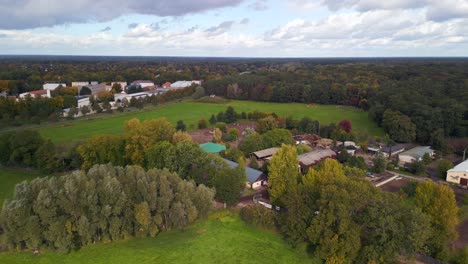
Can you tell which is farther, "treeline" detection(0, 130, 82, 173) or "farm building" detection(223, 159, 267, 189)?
"treeline" detection(0, 130, 82, 173)

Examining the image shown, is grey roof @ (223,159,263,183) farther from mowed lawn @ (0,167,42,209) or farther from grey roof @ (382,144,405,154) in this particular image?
grey roof @ (382,144,405,154)

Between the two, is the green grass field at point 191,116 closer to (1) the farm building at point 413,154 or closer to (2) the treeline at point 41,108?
(2) the treeline at point 41,108

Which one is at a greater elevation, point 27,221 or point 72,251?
point 27,221

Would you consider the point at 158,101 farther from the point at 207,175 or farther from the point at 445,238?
the point at 445,238

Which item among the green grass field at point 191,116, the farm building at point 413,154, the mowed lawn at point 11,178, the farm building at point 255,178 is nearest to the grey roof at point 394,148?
the farm building at point 413,154

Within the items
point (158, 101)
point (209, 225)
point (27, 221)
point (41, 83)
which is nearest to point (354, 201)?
point (209, 225)

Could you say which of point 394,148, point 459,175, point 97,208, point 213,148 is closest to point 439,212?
point 459,175

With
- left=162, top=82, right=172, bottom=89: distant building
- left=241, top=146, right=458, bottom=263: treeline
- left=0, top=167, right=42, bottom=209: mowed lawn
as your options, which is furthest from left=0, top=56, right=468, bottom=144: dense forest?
left=241, top=146, right=458, bottom=263: treeline

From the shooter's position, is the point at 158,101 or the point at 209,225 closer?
the point at 209,225
